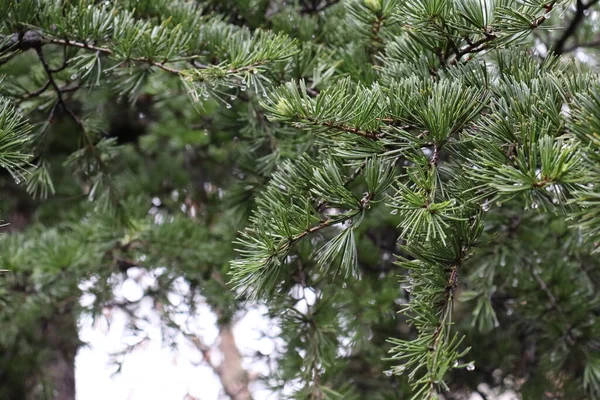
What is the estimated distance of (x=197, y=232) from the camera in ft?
3.84

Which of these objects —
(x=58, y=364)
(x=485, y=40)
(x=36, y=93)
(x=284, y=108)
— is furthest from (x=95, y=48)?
(x=58, y=364)

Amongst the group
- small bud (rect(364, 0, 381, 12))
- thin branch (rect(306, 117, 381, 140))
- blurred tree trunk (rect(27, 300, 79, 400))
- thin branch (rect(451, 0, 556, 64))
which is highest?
thin branch (rect(451, 0, 556, 64))

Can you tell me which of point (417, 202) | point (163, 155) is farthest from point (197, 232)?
point (417, 202)

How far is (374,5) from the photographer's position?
28.8 inches

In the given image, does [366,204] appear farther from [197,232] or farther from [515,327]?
[515,327]

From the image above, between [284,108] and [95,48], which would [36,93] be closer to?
[95,48]

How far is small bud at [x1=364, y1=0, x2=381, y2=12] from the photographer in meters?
0.73

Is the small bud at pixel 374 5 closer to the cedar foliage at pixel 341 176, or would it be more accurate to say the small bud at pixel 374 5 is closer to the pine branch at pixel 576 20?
the cedar foliage at pixel 341 176

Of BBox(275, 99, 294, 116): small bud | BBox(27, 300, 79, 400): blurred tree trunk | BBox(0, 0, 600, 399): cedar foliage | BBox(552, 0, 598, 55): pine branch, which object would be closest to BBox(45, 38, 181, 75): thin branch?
BBox(0, 0, 600, 399): cedar foliage

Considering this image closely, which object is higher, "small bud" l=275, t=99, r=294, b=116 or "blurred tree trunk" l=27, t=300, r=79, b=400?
"small bud" l=275, t=99, r=294, b=116

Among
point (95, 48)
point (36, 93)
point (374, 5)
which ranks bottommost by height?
point (36, 93)

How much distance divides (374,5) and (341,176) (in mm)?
257

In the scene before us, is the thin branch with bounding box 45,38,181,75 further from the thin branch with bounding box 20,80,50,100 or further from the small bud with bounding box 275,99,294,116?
the small bud with bounding box 275,99,294,116

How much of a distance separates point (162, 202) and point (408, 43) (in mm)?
989
